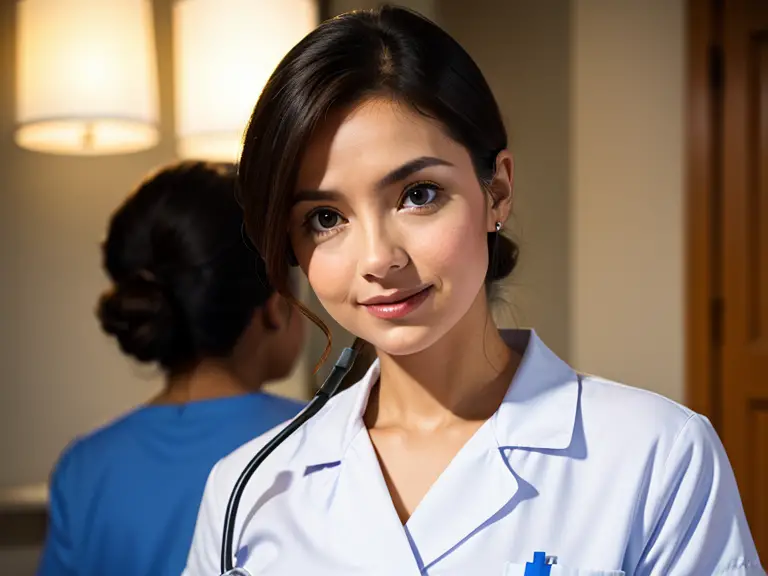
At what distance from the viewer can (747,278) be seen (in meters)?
1.98

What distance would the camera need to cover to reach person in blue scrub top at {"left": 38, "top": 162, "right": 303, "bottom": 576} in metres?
0.91

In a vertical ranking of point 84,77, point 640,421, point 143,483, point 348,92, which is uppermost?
point 84,77

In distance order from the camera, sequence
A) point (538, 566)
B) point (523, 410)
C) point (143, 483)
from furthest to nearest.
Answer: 1. point (143, 483)
2. point (523, 410)
3. point (538, 566)

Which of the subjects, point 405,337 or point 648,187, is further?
point 648,187

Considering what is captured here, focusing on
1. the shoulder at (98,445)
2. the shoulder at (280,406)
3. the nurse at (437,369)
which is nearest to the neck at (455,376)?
the nurse at (437,369)

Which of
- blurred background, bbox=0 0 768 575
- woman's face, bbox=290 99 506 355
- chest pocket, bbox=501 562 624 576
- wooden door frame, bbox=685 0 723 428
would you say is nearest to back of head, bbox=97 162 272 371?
woman's face, bbox=290 99 506 355

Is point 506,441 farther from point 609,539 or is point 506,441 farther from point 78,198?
point 78,198

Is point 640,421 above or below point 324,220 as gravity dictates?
below

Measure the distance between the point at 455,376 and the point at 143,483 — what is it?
378 mm

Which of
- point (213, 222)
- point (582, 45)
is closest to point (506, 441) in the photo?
point (213, 222)

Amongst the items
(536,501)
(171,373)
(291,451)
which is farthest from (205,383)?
(536,501)

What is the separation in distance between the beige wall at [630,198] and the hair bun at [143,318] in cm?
120

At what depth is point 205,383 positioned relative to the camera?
0.97 metres

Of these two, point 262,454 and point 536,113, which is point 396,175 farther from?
point 536,113
